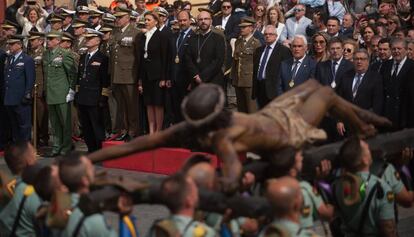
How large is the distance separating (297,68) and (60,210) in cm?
753

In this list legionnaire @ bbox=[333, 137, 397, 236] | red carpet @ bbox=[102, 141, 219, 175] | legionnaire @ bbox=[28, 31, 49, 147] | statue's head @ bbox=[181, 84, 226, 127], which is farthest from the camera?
legionnaire @ bbox=[28, 31, 49, 147]

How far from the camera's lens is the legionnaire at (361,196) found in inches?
348

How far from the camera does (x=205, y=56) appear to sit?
53.2 ft

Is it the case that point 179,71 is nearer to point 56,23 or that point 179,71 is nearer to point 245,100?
point 245,100

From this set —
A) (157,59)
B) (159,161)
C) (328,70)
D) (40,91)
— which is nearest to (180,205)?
(328,70)

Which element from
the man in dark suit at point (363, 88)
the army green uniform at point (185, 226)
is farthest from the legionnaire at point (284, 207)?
the man in dark suit at point (363, 88)

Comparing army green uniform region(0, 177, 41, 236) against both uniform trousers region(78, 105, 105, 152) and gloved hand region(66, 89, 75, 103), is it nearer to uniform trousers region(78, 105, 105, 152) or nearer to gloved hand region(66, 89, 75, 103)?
uniform trousers region(78, 105, 105, 152)

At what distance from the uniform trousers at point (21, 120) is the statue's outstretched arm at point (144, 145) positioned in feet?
32.1

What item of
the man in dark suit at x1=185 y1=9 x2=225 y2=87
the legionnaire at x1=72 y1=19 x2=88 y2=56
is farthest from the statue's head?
the legionnaire at x1=72 y1=19 x2=88 y2=56

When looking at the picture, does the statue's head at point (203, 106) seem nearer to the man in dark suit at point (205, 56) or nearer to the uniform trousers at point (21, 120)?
the man in dark suit at point (205, 56)

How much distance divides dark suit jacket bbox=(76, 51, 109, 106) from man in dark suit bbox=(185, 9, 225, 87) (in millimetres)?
1654

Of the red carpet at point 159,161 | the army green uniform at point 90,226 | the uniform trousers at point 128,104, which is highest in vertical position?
the army green uniform at point 90,226

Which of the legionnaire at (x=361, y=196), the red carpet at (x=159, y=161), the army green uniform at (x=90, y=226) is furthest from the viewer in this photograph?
the red carpet at (x=159, y=161)

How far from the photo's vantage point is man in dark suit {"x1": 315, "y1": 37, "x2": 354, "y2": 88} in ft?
47.2
